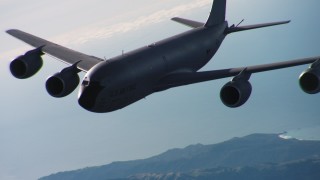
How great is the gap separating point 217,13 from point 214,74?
79.8ft

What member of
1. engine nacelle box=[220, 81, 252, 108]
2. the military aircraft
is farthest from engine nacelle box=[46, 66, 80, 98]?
engine nacelle box=[220, 81, 252, 108]

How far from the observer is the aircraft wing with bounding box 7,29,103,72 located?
4648cm

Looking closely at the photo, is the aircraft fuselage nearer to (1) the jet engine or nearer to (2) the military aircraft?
(2) the military aircraft

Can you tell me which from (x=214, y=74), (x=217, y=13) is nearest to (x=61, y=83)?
(x=214, y=74)

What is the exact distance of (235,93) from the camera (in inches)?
1508

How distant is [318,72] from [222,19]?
2925cm

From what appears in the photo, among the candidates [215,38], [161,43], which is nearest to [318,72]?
[161,43]

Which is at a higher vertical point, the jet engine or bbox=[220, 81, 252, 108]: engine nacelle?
the jet engine

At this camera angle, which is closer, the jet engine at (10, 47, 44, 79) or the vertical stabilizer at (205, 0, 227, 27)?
the jet engine at (10, 47, 44, 79)

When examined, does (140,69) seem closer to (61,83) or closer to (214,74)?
(214,74)

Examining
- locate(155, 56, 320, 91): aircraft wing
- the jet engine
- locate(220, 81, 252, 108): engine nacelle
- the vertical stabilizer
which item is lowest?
locate(220, 81, 252, 108): engine nacelle

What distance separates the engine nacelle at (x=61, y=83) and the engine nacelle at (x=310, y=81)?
71.0 ft

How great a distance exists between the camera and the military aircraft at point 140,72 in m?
36.1

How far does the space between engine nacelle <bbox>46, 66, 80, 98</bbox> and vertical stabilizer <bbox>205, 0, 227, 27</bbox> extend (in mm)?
25183
